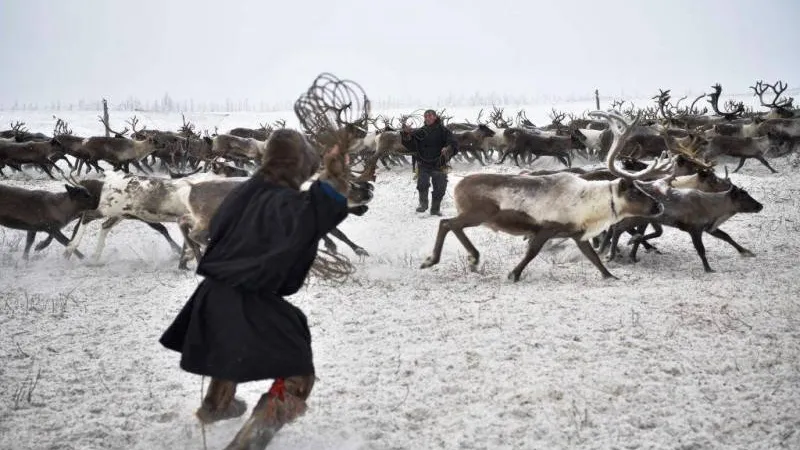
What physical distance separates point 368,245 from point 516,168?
9194 mm

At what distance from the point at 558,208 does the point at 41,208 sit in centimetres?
649

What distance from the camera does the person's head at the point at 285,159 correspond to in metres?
2.94

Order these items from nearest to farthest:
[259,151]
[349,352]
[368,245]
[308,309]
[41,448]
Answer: [41,448], [349,352], [308,309], [368,245], [259,151]

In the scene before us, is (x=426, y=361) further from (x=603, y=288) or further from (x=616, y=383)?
(x=603, y=288)

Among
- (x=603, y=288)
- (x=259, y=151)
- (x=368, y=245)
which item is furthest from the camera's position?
(x=259, y=151)

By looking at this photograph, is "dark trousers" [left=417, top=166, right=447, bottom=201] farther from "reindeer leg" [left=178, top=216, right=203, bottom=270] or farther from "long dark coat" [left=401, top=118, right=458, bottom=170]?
"reindeer leg" [left=178, top=216, right=203, bottom=270]

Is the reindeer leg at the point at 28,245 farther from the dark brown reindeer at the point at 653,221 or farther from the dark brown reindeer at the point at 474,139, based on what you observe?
the dark brown reindeer at the point at 474,139

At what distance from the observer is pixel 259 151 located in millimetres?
19141

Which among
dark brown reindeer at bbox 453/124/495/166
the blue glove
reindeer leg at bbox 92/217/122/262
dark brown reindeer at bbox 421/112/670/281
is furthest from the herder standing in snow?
dark brown reindeer at bbox 453/124/495/166

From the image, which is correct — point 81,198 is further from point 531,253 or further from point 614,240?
point 614,240

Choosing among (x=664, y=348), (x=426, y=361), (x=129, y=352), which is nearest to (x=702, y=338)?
(x=664, y=348)

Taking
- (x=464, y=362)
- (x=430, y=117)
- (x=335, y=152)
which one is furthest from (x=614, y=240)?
(x=335, y=152)

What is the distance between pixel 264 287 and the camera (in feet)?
9.05

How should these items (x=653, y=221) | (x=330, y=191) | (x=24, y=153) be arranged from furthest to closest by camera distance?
(x=24, y=153), (x=653, y=221), (x=330, y=191)
